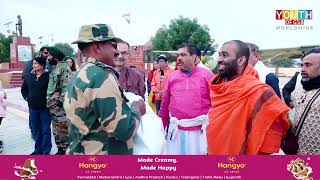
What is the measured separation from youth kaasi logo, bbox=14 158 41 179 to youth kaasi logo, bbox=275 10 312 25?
1.92m

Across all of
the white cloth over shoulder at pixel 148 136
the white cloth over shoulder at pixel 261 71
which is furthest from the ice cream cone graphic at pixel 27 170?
the white cloth over shoulder at pixel 261 71

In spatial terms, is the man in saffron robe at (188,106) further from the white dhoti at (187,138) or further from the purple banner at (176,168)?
the purple banner at (176,168)

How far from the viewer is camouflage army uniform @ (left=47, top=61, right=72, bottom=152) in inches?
134

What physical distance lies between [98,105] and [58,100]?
1987 millimetres

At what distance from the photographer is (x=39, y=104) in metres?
3.56

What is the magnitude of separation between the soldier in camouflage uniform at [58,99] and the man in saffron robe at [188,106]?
1.12 meters

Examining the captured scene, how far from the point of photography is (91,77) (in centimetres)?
155

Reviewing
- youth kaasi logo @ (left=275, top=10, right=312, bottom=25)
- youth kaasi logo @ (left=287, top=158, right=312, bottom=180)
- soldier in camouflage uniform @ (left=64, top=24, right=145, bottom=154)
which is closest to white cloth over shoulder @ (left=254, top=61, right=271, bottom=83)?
youth kaasi logo @ (left=275, top=10, right=312, bottom=25)

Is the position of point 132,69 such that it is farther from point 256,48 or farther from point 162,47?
point 256,48

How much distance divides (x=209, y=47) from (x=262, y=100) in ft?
3.81

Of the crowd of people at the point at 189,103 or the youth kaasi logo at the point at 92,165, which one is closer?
the crowd of people at the point at 189,103

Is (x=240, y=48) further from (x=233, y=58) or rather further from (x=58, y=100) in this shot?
(x=58, y=100)

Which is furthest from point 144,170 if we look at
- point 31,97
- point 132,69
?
point 31,97

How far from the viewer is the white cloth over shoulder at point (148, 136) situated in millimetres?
1801
